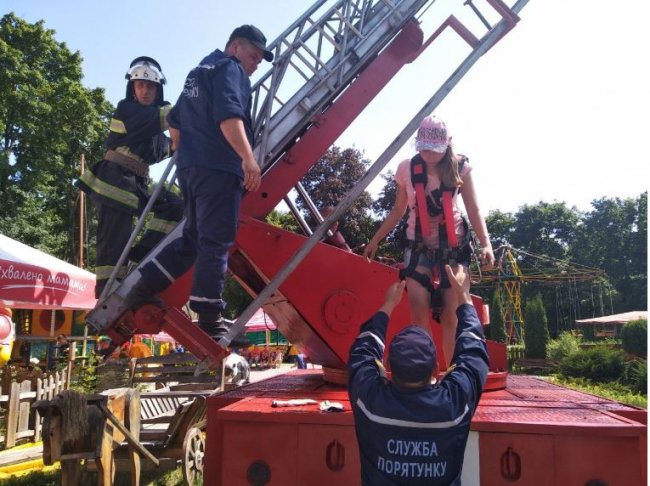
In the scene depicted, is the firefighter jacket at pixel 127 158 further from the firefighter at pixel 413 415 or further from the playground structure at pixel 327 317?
the firefighter at pixel 413 415

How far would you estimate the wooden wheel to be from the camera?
5523 millimetres

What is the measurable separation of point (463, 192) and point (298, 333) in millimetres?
1782

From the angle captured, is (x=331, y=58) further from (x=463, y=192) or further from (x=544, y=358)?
(x=544, y=358)

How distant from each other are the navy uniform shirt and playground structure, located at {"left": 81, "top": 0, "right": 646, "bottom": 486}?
0.69 m

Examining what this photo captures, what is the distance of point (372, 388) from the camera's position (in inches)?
89.4

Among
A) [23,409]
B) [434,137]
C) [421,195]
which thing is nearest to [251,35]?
[434,137]

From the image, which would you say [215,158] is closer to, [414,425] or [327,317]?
[327,317]

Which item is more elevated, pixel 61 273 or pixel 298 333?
pixel 61 273

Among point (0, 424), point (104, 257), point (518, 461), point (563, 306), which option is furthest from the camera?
point (563, 306)

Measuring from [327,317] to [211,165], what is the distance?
1.52 meters

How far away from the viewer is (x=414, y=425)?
2125 mm

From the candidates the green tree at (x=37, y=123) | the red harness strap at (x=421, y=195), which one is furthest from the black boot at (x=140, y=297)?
the green tree at (x=37, y=123)

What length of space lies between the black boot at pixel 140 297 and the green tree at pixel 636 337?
20323mm

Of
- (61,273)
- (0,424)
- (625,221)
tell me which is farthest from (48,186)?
(625,221)
